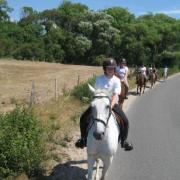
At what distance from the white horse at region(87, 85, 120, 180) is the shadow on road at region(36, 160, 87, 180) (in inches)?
34.5

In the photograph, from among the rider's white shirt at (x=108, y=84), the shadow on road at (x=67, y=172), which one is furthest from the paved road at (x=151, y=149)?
the rider's white shirt at (x=108, y=84)

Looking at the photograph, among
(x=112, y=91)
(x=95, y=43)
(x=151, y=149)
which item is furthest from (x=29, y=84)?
(x=95, y=43)

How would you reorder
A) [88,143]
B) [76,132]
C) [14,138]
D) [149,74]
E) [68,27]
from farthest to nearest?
[68,27], [149,74], [76,132], [14,138], [88,143]

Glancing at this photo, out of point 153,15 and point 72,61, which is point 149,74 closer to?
point 72,61

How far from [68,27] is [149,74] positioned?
196 feet

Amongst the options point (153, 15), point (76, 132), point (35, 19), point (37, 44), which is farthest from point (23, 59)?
point (76, 132)

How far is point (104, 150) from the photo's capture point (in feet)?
27.7

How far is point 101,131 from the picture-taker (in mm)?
7715

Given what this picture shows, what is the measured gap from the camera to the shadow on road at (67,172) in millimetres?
9499

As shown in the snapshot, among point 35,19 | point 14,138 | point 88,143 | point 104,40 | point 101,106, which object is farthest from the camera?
point 35,19

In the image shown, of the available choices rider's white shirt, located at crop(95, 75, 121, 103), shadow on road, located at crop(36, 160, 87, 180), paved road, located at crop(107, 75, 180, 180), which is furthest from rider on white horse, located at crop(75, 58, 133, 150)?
paved road, located at crop(107, 75, 180, 180)

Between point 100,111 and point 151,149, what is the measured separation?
4974mm

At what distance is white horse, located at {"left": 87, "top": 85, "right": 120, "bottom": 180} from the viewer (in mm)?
7812

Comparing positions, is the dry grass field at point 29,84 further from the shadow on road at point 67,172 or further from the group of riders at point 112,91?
the group of riders at point 112,91
